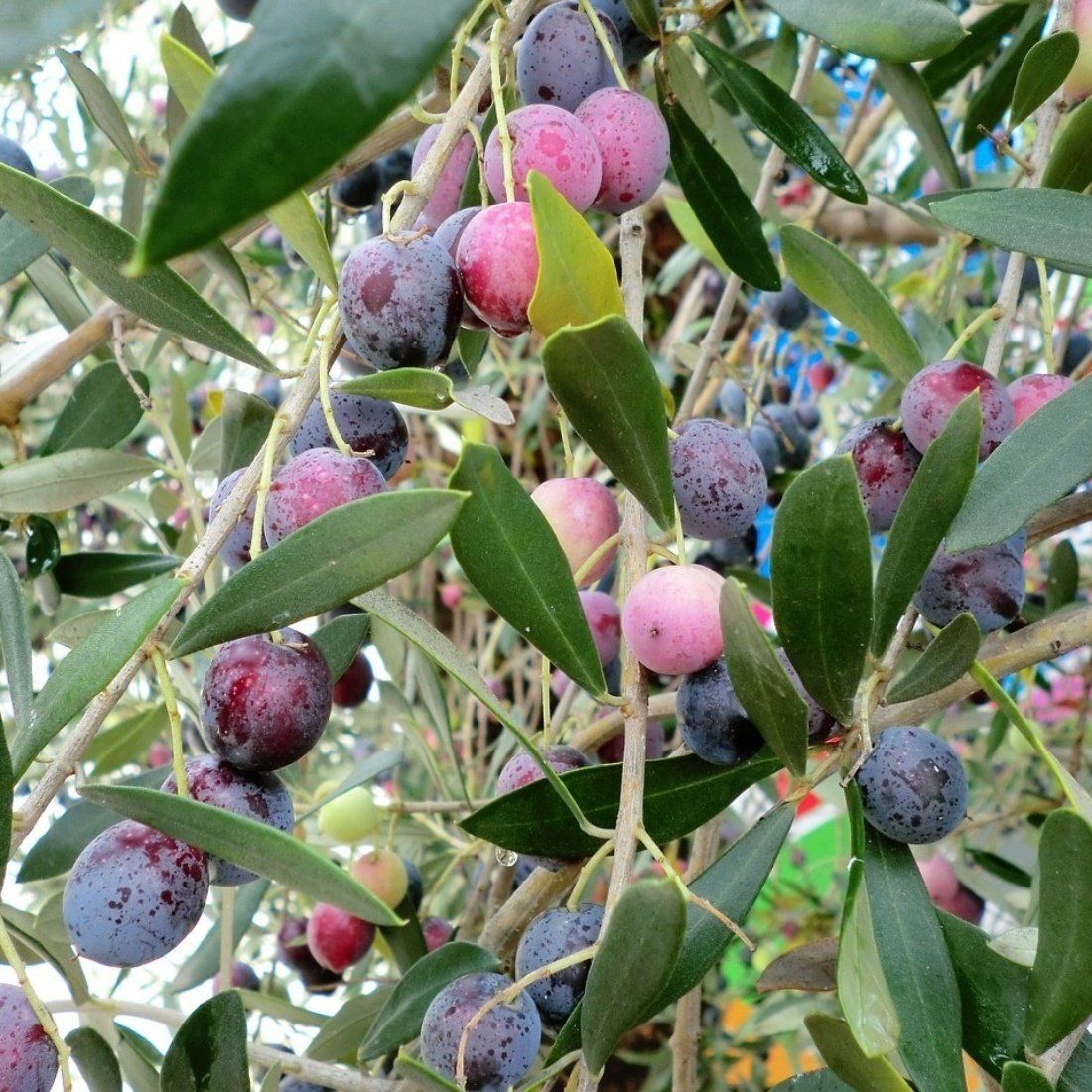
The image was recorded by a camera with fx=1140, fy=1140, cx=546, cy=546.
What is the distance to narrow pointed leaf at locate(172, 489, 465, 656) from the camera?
0.49 m

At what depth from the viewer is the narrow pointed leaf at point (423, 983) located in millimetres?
790

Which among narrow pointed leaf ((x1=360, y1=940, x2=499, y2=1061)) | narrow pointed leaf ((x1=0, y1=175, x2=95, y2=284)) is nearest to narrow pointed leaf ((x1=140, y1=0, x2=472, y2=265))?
narrow pointed leaf ((x1=360, y1=940, x2=499, y2=1061))

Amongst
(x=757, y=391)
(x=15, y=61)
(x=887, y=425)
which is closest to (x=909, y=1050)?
(x=887, y=425)

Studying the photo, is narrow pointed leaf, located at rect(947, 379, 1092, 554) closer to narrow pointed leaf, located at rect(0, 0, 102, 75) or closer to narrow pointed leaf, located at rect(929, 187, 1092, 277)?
narrow pointed leaf, located at rect(929, 187, 1092, 277)

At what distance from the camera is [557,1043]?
2.11ft

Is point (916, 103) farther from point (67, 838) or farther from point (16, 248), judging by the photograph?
point (67, 838)

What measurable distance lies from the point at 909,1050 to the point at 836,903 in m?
1.73

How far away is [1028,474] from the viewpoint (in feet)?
2.02

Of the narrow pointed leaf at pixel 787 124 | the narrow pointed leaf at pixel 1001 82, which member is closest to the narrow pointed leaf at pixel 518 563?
the narrow pointed leaf at pixel 787 124

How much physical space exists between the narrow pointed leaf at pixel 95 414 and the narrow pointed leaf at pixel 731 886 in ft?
2.34

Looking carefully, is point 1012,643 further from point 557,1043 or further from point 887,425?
point 557,1043

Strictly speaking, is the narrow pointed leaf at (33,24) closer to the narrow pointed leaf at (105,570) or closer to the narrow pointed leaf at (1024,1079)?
the narrow pointed leaf at (1024,1079)

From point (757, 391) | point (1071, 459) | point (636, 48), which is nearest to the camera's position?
point (1071, 459)

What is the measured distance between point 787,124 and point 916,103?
17 centimetres
